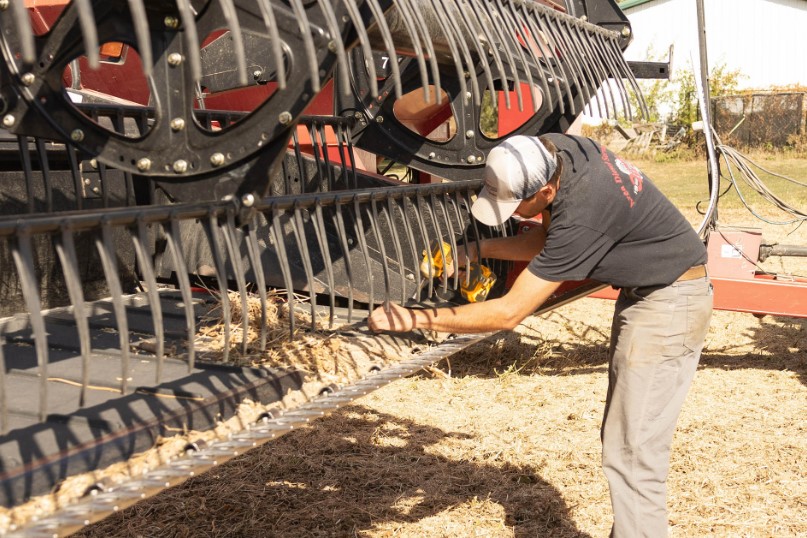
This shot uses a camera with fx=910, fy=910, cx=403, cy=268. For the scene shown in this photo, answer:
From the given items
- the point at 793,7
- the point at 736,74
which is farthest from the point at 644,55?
the point at 793,7

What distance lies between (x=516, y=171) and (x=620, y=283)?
0.56 meters

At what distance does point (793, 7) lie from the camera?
24.9 meters

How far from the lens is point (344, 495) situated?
3684mm

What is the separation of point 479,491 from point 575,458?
1.69 ft

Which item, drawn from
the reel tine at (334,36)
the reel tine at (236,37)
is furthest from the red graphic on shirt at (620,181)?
the reel tine at (236,37)

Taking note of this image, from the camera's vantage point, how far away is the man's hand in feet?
8.63

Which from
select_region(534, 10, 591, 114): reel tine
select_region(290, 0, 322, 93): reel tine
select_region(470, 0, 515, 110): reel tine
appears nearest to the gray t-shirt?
select_region(470, 0, 515, 110): reel tine

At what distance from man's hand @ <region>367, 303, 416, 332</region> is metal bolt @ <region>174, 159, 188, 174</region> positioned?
707 millimetres

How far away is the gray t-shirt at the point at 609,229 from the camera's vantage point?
8.83 ft

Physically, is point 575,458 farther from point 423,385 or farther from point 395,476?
point 423,385

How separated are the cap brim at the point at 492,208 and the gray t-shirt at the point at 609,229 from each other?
13cm

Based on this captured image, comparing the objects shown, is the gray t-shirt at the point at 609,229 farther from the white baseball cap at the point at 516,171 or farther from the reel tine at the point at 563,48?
the reel tine at the point at 563,48

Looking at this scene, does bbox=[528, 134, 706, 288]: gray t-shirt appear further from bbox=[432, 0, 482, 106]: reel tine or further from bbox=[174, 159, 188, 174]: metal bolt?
bbox=[174, 159, 188, 174]: metal bolt

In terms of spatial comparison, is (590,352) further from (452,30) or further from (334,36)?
(334,36)
